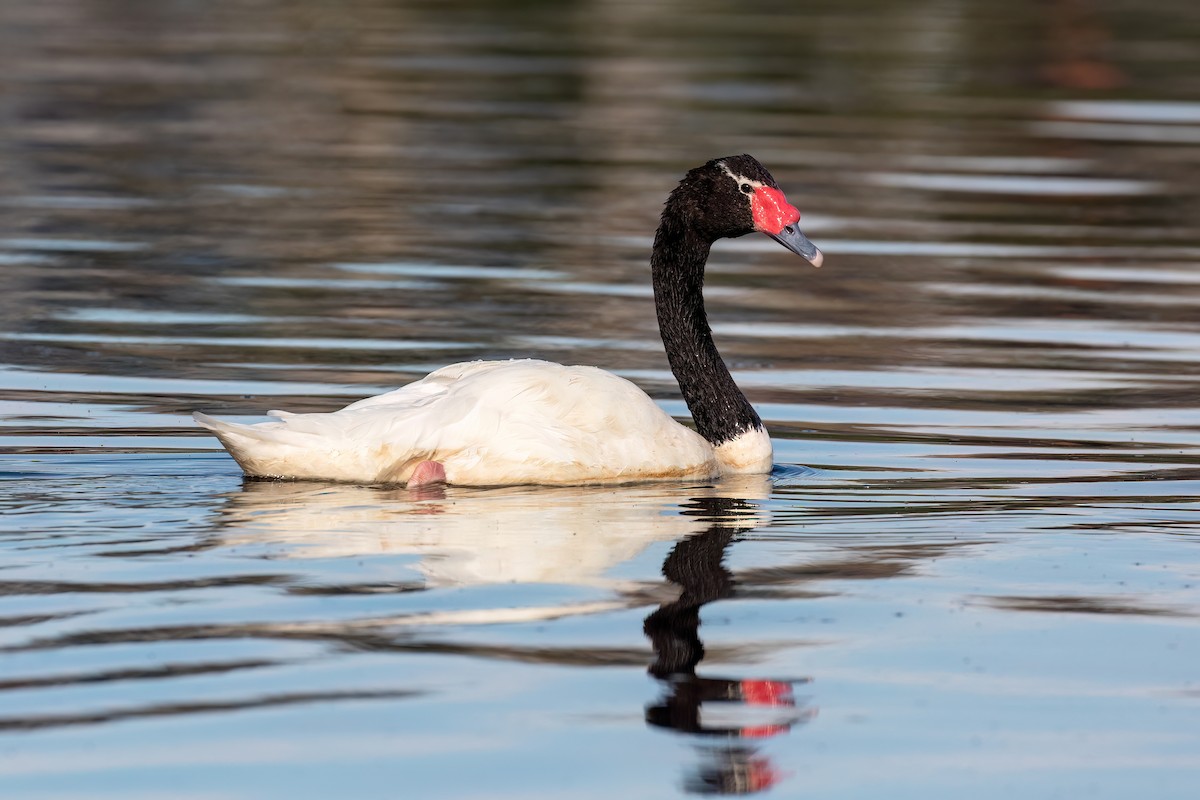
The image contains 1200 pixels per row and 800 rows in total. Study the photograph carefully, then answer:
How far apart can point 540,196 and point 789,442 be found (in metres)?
11.2

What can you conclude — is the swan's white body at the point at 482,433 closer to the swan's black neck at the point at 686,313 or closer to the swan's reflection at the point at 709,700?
the swan's black neck at the point at 686,313

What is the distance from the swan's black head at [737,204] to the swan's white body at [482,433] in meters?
1.49

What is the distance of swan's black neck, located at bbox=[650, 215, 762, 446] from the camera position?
39.8 ft

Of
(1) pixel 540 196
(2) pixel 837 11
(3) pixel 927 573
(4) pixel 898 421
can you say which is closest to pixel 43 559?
(3) pixel 927 573

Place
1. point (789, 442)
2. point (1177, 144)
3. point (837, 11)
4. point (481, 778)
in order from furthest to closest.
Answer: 1. point (837, 11)
2. point (1177, 144)
3. point (789, 442)
4. point (481, 778)

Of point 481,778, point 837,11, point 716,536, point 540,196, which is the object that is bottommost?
point 481,778

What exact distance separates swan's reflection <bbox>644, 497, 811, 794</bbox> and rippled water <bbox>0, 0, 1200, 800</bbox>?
0.06 ft

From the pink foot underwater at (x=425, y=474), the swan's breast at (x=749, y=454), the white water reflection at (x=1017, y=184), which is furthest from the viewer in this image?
the white water reflection at (x=1017, y=184)

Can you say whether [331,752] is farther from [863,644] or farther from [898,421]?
[898,421]

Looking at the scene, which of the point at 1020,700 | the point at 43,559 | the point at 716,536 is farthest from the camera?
the point at 716,536

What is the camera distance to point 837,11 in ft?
166

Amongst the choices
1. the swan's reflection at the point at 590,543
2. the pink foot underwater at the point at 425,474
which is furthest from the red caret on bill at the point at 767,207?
the pink foot underwater at the point at 425,474

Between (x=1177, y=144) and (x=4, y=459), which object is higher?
(x=1177, y=144)

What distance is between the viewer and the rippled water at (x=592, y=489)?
7.19 metres
